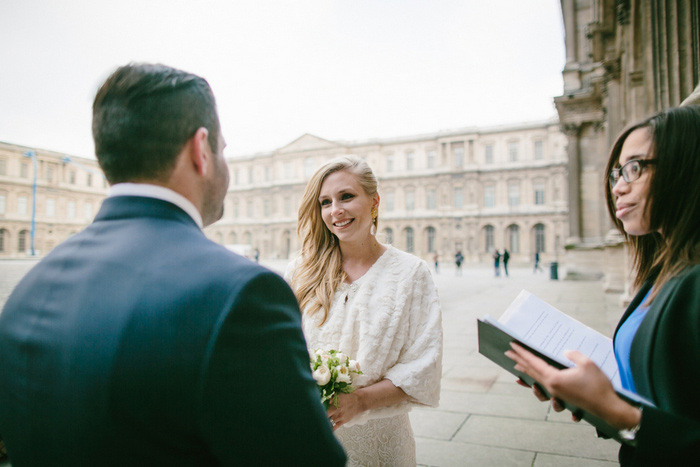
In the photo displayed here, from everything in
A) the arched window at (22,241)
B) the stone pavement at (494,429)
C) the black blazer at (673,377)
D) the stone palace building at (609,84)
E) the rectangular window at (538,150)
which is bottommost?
the stone pavement at (494,429)

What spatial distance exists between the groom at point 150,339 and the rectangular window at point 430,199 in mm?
52121

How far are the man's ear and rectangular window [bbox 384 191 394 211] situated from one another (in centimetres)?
5369

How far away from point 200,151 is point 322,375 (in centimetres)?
81

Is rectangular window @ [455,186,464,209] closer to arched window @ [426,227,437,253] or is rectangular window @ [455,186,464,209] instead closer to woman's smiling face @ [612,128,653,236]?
arched window @ [426,227,437,253]

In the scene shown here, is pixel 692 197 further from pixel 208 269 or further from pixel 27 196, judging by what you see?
pixel 27 196

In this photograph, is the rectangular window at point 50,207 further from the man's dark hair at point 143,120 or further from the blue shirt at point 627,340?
the blue shirt at point 627,340

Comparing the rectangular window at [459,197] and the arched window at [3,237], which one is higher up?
the rectangular window at [459,197]

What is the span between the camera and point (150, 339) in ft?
2.29

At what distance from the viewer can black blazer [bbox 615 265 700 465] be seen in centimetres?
95

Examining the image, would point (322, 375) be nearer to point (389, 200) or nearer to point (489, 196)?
point (489, 196)

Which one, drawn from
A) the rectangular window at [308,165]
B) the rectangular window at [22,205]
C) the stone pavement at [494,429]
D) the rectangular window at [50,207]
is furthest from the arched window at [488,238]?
the stone pavement at [494,429]

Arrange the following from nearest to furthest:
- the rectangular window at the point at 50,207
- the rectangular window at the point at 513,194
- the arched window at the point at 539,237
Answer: the rectangular window at the point at 50,207, the arched window at the point at 539,237, the rectangular window at the point at 513,194

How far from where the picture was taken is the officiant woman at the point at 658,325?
0.97 metres

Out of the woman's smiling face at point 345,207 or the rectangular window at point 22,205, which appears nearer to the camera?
the woman's smiling face at point 345,207
